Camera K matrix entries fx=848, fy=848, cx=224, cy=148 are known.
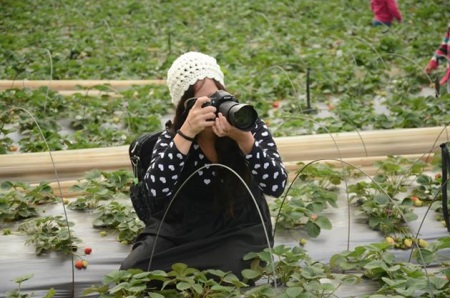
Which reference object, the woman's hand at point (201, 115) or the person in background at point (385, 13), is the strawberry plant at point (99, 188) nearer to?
the woman's hand at point (201, 115)

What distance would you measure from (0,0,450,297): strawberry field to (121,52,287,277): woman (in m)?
0.11

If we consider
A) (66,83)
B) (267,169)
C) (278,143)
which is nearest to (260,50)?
(66,83)

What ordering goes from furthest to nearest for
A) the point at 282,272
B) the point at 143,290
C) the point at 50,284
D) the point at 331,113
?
the point at 331,113
the point at 50,284
the point at 282,272
the point at 143,290

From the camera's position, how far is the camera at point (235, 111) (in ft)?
8.73

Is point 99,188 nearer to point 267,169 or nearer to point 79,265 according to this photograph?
point 79,265

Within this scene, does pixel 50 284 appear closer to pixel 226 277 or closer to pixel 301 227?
pixel 226 277

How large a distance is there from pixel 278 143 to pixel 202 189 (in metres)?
1.60

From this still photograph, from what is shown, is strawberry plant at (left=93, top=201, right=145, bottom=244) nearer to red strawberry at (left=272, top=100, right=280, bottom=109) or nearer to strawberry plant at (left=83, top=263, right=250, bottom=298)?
strawberry plant at (left=83, top=263, right=250, bottom=298)

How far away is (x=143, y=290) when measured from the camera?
2736mm

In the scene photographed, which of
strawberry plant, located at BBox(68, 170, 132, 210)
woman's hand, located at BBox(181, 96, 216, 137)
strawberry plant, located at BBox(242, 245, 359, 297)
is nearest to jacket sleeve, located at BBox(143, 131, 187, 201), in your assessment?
woman's hand, located at BBox(181, 96, 216, 137)

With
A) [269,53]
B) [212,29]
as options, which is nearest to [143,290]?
[269,53]

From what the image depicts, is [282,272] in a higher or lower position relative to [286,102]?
higher

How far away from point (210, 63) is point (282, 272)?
78 cm

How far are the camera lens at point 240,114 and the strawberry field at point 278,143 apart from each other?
1.42ft
